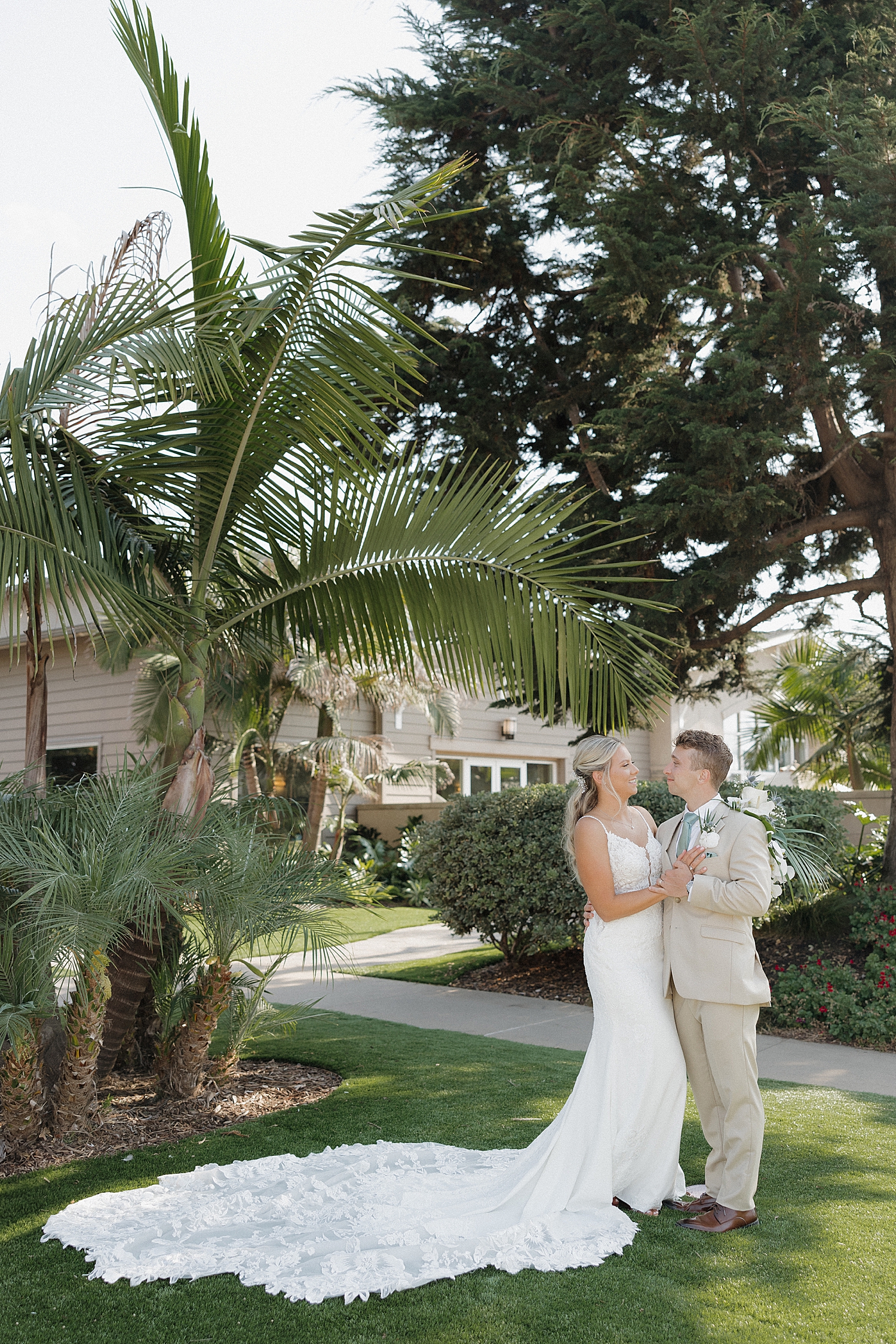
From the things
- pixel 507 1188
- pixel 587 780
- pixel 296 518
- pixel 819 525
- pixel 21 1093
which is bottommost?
pixel 507 1188

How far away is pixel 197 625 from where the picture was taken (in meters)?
5.46

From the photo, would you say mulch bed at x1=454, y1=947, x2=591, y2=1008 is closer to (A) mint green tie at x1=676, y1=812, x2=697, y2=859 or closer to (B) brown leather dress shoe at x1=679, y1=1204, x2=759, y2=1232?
(B) brown leather dress shoe at x1=679, y1=1204, x2=759, y2=1232

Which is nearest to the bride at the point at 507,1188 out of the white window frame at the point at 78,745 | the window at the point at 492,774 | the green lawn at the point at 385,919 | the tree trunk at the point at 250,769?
the green lawn at the point at 385,919

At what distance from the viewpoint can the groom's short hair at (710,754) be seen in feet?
13.5

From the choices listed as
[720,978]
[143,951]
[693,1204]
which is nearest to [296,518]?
[143,951]

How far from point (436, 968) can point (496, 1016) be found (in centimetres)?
227

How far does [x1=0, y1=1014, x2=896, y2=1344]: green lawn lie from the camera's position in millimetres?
3111

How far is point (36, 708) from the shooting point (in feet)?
19.5

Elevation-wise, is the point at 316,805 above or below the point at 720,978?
above

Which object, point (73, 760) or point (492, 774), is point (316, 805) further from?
point (492, 774)

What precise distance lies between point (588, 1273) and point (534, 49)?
377 inches

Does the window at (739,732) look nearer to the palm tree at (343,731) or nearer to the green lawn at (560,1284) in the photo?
the palm tree at (343,731)

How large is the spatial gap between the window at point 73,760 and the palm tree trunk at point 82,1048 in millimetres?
11895

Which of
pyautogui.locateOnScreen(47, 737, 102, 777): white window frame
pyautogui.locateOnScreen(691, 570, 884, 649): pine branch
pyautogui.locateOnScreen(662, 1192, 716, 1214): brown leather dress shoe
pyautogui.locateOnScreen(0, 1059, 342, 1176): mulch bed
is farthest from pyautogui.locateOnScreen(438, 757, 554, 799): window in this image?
pyautogui.locateOnScreen(662, 1192, 716, 1214): brown leather dress shoe
